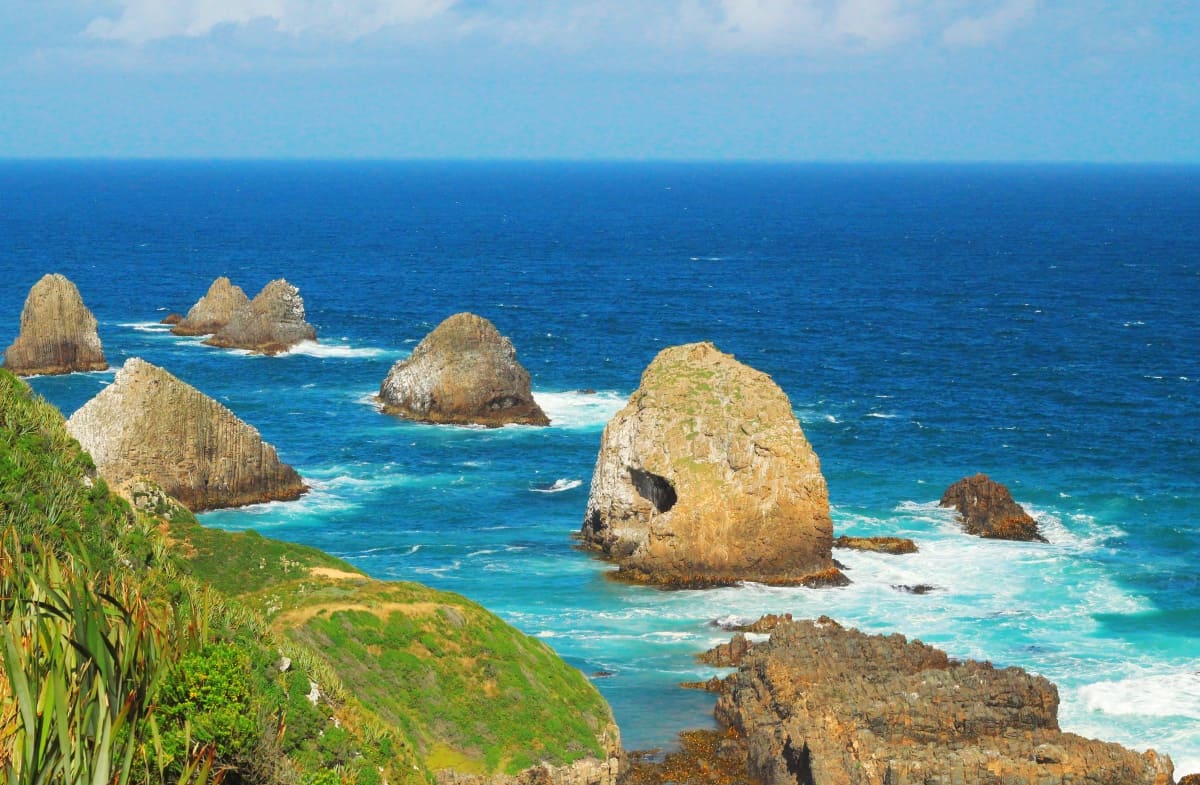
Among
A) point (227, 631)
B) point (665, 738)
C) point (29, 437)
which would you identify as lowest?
point (665, 738)

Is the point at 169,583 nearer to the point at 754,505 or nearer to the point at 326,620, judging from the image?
the point at 326,620

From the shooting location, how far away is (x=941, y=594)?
62.8m

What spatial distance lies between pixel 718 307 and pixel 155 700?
135041 mm

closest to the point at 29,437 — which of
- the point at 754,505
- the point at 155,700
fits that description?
the point at 155,700

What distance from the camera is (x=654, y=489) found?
6781 centimetres

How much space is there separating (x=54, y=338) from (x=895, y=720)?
263ft

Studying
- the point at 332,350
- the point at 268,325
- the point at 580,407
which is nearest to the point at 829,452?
the point at 580,407

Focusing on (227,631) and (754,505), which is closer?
(227,631)

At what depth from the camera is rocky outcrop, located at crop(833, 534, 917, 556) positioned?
2692 inches

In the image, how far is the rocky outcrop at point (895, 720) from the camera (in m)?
40.4

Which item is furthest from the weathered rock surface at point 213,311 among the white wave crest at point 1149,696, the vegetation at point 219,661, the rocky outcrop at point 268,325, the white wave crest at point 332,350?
the white wave crest at point 1149,696

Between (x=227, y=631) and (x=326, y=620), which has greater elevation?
(x=227, y=631)

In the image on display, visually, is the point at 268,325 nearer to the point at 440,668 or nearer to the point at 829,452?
the point at 829,452

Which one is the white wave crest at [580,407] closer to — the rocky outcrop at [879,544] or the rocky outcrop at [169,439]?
the rocky outcrop at [169,439]
